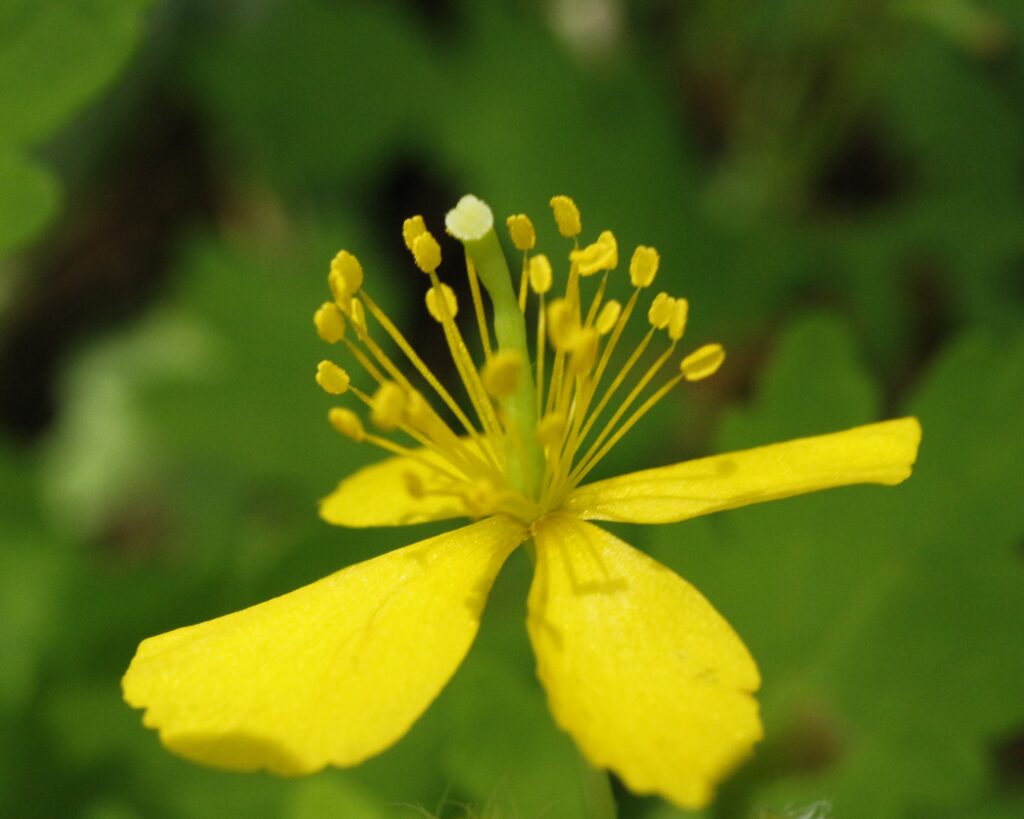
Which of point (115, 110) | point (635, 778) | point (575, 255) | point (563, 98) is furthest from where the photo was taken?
point (115, 110)

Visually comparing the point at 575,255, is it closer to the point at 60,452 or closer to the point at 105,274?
the point at 60,452

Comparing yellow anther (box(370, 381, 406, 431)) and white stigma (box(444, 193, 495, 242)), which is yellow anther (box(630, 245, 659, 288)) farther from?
yellow anther (box(370, 381, 406, 431))

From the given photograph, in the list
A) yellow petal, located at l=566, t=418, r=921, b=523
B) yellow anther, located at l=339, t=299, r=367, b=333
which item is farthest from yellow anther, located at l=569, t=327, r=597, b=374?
yellow anther, located at l=339, t=299, r=367, b=333

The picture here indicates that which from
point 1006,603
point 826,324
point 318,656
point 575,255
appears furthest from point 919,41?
point 318,656

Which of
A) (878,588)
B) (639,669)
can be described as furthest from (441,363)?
(639,669)

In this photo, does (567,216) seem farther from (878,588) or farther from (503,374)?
(878,588)

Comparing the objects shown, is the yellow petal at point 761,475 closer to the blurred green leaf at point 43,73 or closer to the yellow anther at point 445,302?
the yellow anther at point 445,302

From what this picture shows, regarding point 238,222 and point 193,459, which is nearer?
point 193,459

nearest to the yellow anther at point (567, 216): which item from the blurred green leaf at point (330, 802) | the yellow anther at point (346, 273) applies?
the yellow anther at point (346, 273)
